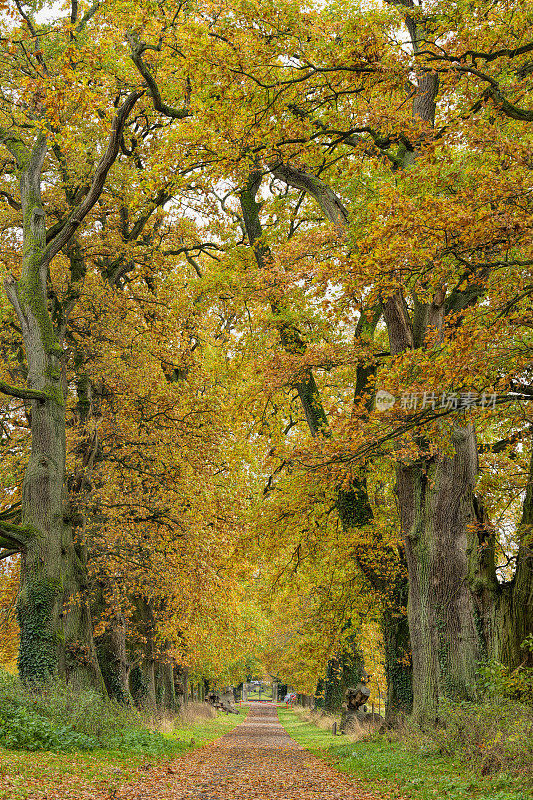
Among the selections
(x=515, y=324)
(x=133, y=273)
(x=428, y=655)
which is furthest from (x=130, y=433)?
(x=515, y=324)

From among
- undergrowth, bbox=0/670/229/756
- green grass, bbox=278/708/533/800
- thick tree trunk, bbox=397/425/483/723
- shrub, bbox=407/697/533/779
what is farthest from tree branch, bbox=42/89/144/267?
green grass, bbox=278/708/533/800

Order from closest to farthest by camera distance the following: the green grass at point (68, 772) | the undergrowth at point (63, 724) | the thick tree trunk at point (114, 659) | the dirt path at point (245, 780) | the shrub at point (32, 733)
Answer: the green grass at point (68, 772), the dirt path at point (245, 780), the shrub at point (32, 733), the undergrowth at point (63, 724), the thick tree trunk at point (114, 659)

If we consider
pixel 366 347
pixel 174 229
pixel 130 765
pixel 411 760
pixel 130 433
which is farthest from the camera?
pixel 174 229

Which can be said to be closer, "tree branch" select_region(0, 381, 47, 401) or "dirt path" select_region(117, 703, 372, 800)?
"dirt path" select_region(117, 703, 372, 800)

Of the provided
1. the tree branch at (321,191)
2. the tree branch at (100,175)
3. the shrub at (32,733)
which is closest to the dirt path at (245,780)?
the shrub at (32,733)

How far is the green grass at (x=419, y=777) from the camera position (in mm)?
7969

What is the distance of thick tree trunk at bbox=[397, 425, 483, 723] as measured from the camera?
39.0ft

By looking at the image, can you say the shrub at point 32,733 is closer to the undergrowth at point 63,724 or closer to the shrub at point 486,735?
the undergrowth at point 63,724

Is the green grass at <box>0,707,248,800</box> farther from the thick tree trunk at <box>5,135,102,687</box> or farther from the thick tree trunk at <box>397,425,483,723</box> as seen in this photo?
the thick tree trunk at <box>397,425,483,723</box>

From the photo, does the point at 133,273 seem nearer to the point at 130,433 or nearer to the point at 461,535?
the point at 130,433

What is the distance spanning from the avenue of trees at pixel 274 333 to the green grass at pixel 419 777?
130cm

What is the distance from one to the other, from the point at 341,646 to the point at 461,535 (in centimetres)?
805

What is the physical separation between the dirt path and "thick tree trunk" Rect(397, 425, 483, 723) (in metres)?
2.47

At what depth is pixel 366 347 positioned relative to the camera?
586 inches
